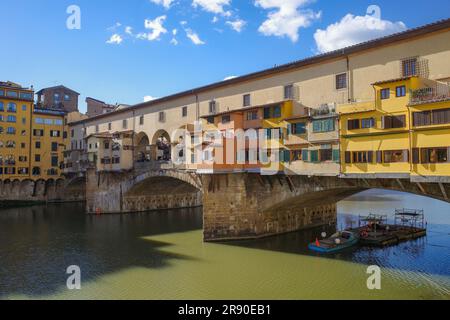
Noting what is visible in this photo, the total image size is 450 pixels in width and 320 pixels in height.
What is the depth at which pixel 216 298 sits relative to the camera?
21672mm

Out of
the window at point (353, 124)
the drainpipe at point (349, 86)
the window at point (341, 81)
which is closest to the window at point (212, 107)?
the window at point (341, 81)

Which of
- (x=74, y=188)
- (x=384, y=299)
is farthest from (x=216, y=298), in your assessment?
(x=74, y=188)

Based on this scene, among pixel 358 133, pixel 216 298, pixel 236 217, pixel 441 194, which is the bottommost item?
pixel 216 298

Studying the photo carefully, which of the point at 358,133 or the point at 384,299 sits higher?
the point at 358,133

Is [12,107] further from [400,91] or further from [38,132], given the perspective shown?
[400,91]

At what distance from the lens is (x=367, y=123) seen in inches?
990

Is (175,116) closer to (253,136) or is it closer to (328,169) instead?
(253,136)

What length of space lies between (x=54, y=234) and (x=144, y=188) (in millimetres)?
18080

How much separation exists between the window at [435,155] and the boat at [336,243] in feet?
37.3

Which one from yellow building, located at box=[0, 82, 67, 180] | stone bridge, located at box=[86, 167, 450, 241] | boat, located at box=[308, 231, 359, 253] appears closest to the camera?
stone bridge, located at box=[86, 167, 450, 241]

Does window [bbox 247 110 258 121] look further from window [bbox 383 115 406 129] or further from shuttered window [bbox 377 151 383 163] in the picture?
window [bbox 383 115 406 129]

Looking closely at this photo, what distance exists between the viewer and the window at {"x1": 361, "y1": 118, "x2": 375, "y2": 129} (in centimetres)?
2488

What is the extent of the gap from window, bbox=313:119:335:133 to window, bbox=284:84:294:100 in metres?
5.21

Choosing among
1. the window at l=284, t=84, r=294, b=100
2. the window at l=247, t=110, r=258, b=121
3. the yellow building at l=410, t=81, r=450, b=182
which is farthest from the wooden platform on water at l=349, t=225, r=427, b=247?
the window at l=247, t=110, r=258, b=121
